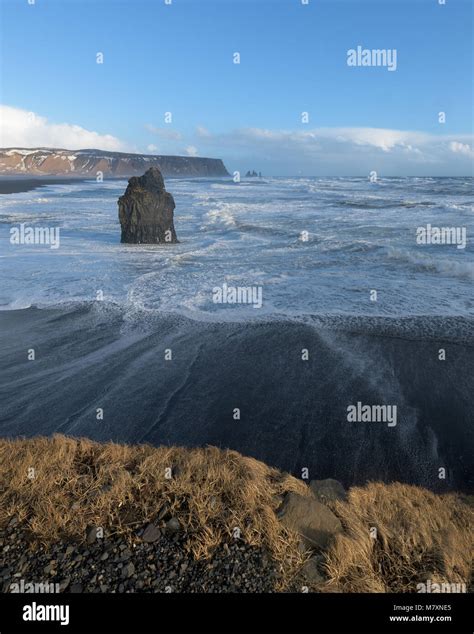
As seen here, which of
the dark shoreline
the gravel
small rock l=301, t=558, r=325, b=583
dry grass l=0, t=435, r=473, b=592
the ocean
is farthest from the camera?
the dark shoreline

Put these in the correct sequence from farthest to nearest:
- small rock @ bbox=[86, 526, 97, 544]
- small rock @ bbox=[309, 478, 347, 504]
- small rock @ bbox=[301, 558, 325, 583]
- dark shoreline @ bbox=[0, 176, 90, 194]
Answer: dark shoreline @ bbox=[0, 176, 90, 194], small rock @ bbox=[309, 478, 347, 504], small rock @ bbox=[86, 526, 97, 544], small rock @ bbox=[301, 558, 325, 583]

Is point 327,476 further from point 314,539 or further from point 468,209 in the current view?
point 468,209

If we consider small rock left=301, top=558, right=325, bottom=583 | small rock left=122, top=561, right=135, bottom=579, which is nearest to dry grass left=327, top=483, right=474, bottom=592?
small rock left=301, top=558, right=325, bottom=583

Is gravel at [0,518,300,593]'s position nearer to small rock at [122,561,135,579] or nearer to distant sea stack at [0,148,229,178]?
small rock at [122,561,135,579]

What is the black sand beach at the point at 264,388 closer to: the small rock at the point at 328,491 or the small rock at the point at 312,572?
the small rock at the point at 328,491

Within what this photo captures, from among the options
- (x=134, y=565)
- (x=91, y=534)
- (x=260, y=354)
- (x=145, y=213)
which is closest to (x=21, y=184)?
(x=145, y=213)
